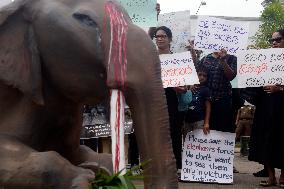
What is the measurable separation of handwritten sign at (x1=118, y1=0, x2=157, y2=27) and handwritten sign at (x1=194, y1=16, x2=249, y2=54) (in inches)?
59.8

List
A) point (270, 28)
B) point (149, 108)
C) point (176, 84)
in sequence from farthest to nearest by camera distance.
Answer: point (270, 28) < point (176, 84) < point (149, 108)

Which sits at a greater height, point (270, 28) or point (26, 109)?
point (270, 28)

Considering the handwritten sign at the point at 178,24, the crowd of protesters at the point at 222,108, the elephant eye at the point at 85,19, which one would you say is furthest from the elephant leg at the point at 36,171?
the handwritten sign at the point at 178,24

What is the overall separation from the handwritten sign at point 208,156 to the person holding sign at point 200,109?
2.8 inches

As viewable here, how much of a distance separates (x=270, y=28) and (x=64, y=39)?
1338 inches

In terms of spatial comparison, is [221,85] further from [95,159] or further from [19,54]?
[19,54]

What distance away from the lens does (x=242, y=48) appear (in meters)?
6.46

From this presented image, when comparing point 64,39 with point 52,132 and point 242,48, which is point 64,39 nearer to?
point 52,132

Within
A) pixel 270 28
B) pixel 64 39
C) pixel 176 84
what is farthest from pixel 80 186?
pixel 270 28

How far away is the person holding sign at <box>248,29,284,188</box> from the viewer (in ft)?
→ 20.2

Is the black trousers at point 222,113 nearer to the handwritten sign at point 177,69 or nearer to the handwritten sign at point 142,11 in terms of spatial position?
the handwritten sign at point 177,69

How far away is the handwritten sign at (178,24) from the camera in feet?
20.5

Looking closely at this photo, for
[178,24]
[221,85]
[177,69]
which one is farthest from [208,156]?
[178,24]

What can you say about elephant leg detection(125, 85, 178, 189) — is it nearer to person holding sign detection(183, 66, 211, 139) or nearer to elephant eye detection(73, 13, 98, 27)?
elephant eye detection(73, 13, 98, 27)
